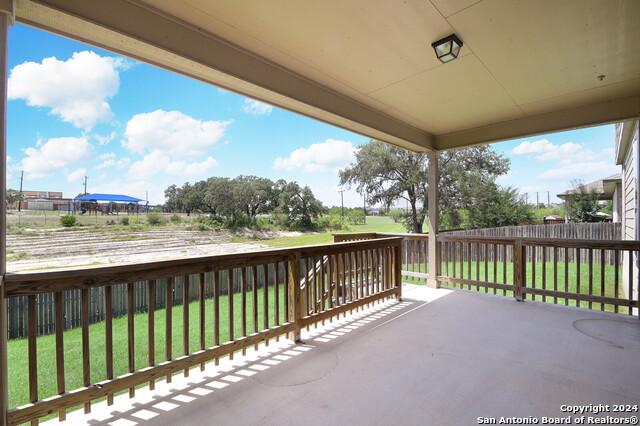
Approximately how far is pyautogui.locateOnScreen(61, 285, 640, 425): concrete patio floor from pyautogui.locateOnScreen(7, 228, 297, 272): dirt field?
1.13 m

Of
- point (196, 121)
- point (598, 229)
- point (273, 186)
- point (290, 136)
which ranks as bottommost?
point (598, 229)

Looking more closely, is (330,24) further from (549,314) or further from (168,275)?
(549,314)

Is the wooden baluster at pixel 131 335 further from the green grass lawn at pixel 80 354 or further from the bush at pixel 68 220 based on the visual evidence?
the bush at pixel 68 220

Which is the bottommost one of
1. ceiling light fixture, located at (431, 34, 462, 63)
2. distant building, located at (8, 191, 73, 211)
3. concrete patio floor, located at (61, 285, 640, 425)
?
concrete patio floor, located at (61, 285, 640, 425)

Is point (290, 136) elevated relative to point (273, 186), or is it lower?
elevated

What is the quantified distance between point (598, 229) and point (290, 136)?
13.3m

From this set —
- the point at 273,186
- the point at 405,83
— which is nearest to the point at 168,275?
the point at 405,83

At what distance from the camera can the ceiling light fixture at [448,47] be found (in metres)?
2.25

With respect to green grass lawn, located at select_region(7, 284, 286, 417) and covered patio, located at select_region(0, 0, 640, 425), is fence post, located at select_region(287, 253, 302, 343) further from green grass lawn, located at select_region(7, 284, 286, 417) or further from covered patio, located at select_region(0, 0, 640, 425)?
green grass lawn, located at select_region(7, 284, 286, 417)

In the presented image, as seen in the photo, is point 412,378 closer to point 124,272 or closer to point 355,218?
point 124,272

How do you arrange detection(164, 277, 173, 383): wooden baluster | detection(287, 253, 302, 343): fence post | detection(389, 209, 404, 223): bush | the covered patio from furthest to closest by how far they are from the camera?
detection(389, 209, 404, 223): bush < detection(287, 253, 302, 343): fence post < detection(164, 277, 173, 383): wooden baluster < the covered patio

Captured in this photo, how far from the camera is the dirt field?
303cm

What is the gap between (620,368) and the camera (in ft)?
7.54

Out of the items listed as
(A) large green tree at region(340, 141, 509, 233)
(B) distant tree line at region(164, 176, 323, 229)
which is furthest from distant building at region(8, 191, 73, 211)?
(A) large green tree at region(340, 141, 509, 233)
